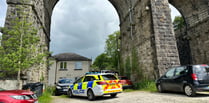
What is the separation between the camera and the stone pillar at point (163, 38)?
29.8 ft

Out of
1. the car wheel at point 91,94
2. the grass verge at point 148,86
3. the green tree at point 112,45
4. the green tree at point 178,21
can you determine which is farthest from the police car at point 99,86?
the green tree at point 112,45

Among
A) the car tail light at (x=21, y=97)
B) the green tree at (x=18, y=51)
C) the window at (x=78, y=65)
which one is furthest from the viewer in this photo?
the window at (x=78, y=65)

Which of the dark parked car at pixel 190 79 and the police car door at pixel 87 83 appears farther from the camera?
the police car door at pixel 87 83

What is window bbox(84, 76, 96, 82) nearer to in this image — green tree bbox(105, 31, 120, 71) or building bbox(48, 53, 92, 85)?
building bbox(48, 53, 92, 85)

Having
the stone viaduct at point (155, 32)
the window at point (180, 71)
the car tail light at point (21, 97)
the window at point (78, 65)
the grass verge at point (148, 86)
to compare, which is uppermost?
the stone viaduct at point (155, 32)

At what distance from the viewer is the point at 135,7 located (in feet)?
41.5

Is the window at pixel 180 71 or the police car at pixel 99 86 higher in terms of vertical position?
the window at pixel 180 71

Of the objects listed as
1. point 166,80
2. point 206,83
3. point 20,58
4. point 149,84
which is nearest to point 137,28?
point 149,84

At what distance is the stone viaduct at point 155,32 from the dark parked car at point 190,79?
253 cm

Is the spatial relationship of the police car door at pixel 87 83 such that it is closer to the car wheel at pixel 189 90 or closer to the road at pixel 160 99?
the road at pixel 160 99

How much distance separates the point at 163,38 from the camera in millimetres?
9500

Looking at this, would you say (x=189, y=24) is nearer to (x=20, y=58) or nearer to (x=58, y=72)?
(x=20, y=58)

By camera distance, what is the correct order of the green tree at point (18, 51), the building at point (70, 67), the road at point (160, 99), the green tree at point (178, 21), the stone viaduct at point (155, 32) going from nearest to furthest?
the road at point (160, 99)
the green tree at point (18, 51)
the stone viaduct at point (155, 32)
the building at point (70, 67)
the green tree at point (178, 21)

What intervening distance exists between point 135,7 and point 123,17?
3241mm
